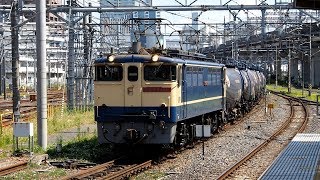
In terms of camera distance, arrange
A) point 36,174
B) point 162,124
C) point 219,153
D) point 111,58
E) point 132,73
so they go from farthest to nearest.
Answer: point 219,153 < point 111,58 < point 132,73 < point 162,124 < point 36,174

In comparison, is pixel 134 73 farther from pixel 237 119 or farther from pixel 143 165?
pixel 237 119

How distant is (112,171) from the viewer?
563 inches

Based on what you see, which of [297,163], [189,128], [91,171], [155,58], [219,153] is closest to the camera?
[91,171]

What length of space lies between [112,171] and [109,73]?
3316mm

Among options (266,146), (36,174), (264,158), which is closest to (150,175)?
(36,174)

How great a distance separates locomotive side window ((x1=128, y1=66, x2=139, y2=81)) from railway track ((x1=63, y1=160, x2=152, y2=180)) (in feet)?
7.73

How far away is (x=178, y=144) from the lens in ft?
59.1

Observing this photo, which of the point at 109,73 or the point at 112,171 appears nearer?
the point at 112,171

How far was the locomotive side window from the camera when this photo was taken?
16.3m

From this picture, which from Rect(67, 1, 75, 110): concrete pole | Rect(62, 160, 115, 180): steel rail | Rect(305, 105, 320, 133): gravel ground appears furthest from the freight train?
Rect(67, 1, 75, 110): concrete pole

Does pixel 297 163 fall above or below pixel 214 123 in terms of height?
below

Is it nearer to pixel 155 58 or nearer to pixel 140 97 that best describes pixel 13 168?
pixel 140 97

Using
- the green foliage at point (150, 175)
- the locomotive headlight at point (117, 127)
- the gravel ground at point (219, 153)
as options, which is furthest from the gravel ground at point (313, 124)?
the green foliage at point (150, 175)

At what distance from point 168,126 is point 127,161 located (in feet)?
5.15
